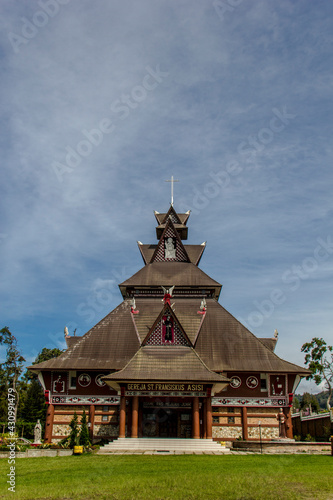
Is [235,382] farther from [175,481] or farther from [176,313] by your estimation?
[175,481]

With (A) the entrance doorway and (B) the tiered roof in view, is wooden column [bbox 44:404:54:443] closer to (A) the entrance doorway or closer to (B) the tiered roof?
(B) the tiered roof

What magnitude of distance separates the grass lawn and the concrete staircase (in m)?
Result: 8.08

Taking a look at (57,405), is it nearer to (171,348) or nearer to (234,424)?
(171,348)

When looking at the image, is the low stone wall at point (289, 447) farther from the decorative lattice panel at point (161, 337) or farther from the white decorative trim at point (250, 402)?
the decorative lattice panel at point (161, 337)

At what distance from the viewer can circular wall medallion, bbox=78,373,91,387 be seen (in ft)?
98.4

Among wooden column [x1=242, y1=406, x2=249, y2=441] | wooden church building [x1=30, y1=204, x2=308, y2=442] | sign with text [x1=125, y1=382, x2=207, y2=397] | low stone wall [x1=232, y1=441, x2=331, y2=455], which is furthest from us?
wooden column [x1=242, y1=406, x2=249, y2=441]

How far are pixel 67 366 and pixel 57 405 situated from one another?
9.15 ft

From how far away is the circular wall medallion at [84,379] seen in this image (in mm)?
29994

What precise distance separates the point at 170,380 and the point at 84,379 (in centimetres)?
757

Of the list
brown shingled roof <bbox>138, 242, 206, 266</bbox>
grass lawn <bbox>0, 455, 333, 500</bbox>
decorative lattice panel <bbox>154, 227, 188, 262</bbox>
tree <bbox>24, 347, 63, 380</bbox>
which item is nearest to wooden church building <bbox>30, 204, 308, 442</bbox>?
decorative lattice panel <bbox>154, 227, 188, 262</bbox>

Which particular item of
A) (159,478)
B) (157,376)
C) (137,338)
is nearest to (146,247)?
(137,338)

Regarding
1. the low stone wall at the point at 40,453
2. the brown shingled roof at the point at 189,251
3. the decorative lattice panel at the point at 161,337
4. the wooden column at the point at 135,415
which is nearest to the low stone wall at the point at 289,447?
the wooden column at the point at 135,415

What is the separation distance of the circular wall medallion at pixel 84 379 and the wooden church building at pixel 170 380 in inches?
2.6

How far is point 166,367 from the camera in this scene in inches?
1064
